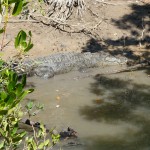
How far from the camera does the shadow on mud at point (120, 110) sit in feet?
24.9

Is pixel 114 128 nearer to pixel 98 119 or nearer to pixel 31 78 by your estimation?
pixel 98 119

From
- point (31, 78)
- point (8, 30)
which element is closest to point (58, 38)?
point (8, 30)

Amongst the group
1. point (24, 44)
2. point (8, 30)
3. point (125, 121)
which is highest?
point (24, 44)

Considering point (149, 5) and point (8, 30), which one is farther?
point (149, 5)

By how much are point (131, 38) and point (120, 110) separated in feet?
20.8

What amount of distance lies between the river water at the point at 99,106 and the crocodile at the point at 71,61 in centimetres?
26

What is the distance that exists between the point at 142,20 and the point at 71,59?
4681 millimetres

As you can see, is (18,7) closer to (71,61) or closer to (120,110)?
(120,110)

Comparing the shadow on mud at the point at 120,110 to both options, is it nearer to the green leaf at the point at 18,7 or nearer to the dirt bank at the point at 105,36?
the dirt bank at the point at 105,36

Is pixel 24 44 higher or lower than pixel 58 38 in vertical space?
higher

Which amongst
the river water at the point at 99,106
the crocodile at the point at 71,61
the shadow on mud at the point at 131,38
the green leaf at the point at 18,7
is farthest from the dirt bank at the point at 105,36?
the green leaf at the point at 18,7

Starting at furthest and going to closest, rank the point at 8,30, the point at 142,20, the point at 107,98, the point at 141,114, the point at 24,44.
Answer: the point at 142,20, the point at 8,30, the point at 107,98, the point at 141,114, the point at 24,44

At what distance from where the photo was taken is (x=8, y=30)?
48.1ft

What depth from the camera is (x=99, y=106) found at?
31.5ft
